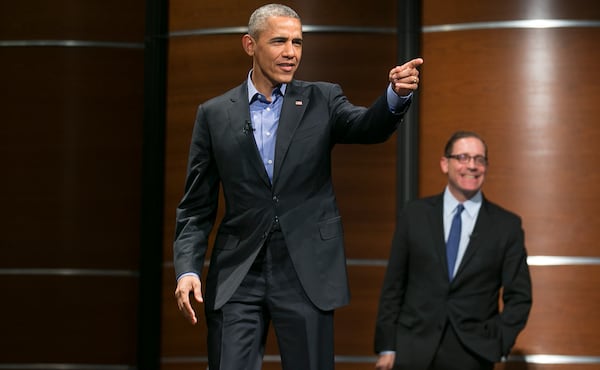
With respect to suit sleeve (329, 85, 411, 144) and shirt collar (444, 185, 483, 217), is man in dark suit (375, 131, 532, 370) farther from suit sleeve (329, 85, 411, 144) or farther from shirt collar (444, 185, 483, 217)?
suit sleeve (329, 85, 411, 144)

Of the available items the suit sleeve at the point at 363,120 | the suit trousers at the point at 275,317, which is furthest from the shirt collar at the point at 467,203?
the suit trousers at the point at 275,317

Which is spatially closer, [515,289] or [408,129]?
[515,289]

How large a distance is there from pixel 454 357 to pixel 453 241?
17.6 inches

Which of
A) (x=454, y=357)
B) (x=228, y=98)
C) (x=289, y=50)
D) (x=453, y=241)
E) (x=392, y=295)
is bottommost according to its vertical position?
(x=454, y=357)

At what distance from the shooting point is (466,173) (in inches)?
169

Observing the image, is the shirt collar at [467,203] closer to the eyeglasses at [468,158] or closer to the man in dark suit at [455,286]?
the man in dark suit at [455,286]

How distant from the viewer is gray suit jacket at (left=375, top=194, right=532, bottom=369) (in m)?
4.05

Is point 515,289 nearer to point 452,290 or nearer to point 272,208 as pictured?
point 452,290

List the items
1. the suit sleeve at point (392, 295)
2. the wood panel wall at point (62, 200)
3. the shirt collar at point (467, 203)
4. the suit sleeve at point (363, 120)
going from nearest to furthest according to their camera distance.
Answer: the suit sleeve at point (363, 120) → the suit sleeve at point (392, 295) → the shirt collar at point (467, 203) → the wood panel wall at point (62, 200)

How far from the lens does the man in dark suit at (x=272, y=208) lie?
2.81 meters

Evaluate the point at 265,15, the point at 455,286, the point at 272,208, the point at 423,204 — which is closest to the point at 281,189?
the point at 272,208

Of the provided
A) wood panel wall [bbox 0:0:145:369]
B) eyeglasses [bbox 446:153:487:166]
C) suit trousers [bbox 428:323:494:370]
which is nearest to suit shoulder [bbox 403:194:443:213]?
eyeglasses [bbox 446:153:487:166]

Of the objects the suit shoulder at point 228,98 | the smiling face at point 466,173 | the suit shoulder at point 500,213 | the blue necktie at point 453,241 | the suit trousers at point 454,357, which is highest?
the suit shoulder at point 228,98

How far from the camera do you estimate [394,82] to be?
265 cm
